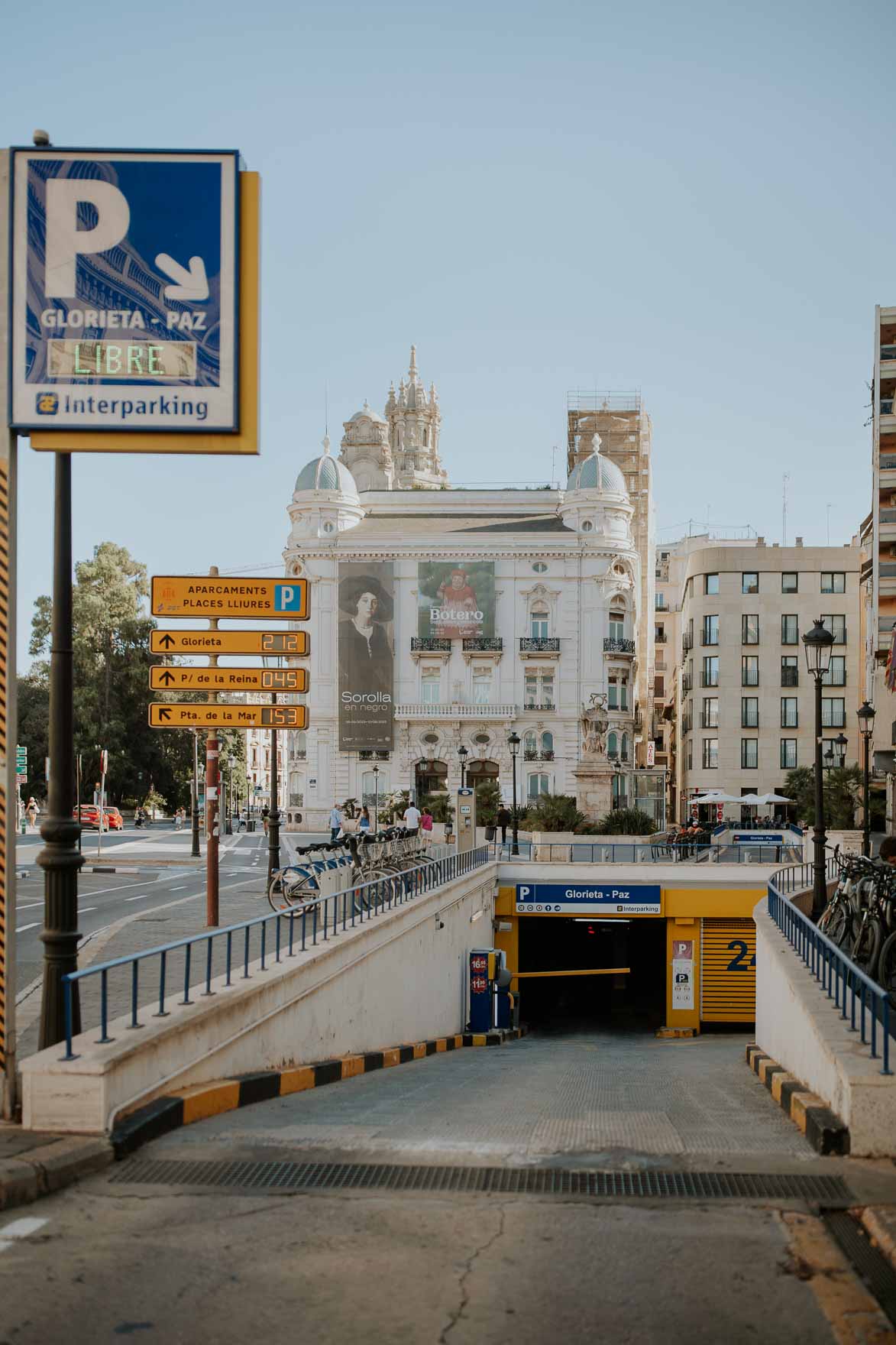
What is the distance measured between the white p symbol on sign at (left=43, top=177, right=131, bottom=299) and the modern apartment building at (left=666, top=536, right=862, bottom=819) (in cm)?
6628

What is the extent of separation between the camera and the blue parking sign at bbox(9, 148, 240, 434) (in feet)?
25.1

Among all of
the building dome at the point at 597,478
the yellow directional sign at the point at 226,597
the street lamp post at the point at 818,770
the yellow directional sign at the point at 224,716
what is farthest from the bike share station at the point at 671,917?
the building dome at the point at 597,478

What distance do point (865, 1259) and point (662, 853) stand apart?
2950 centimetres

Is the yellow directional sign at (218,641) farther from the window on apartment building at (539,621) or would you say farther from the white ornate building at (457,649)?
the window on apartment building at (539,621)

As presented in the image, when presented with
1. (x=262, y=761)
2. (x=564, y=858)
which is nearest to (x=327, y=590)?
(x=564, y=858)

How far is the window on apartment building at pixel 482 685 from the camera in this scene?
76.9 meters

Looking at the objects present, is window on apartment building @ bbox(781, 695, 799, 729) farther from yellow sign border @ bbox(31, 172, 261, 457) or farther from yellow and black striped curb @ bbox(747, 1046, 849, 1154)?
yellow sign border @ bbox(31, 172, 261, 457)

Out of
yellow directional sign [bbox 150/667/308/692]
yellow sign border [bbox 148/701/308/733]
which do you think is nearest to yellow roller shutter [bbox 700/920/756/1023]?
yellow sign border [bbox 148/701/308/733]

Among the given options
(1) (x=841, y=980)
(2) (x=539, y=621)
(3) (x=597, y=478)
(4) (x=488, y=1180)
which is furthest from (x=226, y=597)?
(3) (x=597, y=478)

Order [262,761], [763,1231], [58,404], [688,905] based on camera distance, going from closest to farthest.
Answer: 1. [763,1231]
2. [58,404]
3. [688,905]
4. [262,761]

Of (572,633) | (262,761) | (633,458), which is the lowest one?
(262,761)

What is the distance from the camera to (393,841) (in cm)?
2653

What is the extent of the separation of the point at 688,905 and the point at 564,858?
11.2 ft

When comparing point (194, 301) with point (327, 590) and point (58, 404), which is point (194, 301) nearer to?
→ point (58, 404)
